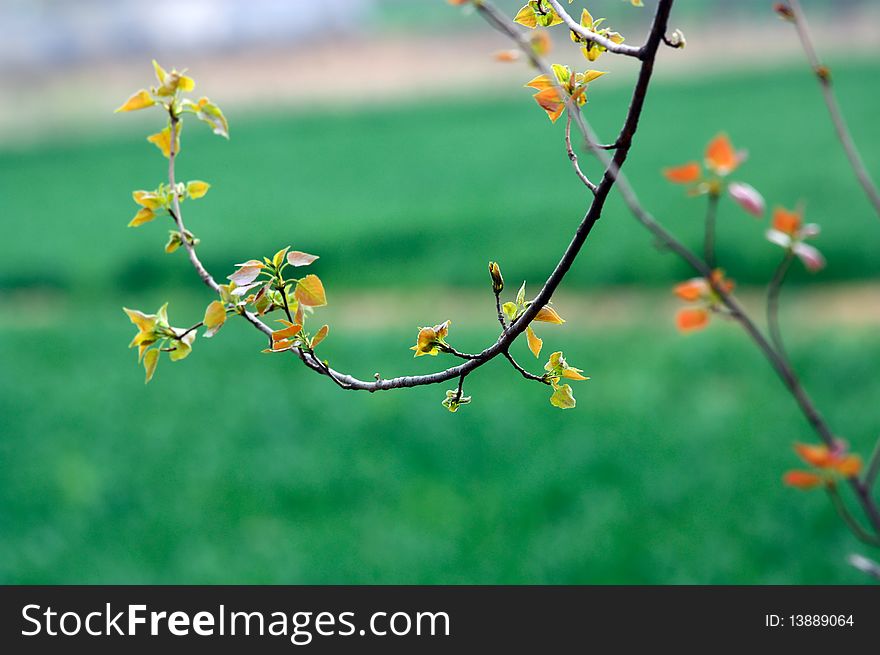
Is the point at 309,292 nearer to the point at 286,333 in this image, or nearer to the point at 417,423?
the point at 286,333

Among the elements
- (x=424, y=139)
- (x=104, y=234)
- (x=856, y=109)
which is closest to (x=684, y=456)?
(x=104, y=234)

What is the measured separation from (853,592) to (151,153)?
44.2 feet

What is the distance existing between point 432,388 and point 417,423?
1.80 feet

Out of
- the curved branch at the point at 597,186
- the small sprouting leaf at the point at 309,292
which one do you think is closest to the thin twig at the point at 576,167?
the curved branch at the point at 597,186

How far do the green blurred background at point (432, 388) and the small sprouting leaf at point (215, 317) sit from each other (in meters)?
2.61

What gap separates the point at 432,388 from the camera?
518cm

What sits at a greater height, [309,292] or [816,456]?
[309,292]

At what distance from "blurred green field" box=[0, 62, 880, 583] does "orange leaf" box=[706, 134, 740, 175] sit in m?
2.25

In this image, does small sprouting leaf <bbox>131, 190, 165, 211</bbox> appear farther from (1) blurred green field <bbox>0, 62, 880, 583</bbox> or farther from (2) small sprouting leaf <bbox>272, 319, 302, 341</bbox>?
(1) blurred green field <bbox>0, 62, 880, 583</bbox>

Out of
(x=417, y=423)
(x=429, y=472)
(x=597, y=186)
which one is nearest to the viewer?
(x=597, y=186)

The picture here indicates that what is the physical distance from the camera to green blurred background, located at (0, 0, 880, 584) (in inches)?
141

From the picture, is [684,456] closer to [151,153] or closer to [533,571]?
[533,571]

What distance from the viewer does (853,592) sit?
1.78 metres

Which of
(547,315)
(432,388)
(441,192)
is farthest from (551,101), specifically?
(441,192)
